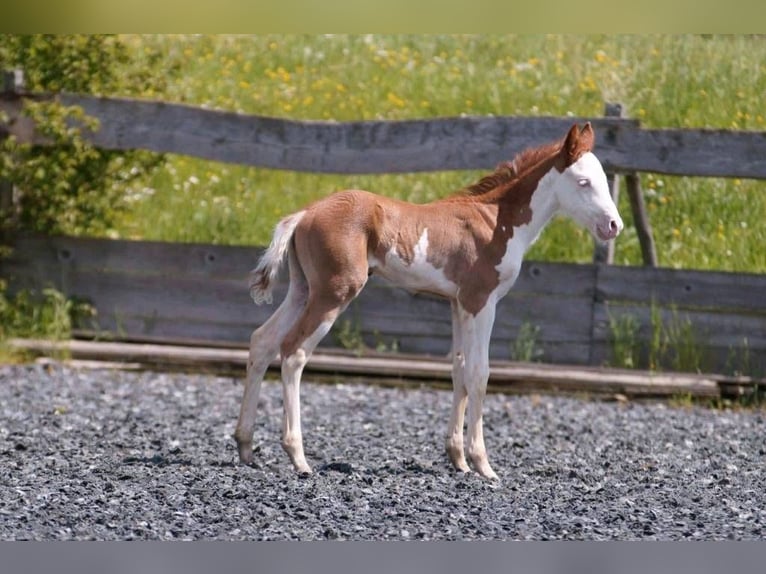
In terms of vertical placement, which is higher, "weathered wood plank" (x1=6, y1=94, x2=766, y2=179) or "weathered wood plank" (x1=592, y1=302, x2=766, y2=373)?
"weathered wood plank" (x1=6, y1=94, x2=766, y2=179)

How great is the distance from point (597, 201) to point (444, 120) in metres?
3.03

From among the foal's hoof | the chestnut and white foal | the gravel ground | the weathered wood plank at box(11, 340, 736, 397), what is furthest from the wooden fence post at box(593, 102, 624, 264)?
the foal's hoof

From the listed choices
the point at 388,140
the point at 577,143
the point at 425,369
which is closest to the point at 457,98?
the point at 388,140

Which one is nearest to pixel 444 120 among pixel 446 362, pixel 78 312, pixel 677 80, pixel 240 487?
pixel 446 362

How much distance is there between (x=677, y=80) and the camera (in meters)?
10.9

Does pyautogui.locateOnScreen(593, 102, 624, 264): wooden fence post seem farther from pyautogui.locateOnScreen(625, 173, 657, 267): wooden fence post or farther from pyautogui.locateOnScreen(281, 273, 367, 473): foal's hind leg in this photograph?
pyautogui.locateOnScreen(281, 273, 367, 473): foal's hind leg

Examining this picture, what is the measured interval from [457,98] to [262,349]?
5.78 m

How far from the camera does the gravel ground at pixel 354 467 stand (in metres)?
5.38

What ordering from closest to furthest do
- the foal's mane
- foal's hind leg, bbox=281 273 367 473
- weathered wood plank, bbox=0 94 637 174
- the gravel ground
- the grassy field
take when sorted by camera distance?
the gravel ground < foal's hind leg, bbox=281 273 367 473 < the foal's mane < weathered wood plank, bbox=0 94 637 174 < the grassy field

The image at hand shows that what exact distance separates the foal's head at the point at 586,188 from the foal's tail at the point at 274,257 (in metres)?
1.39

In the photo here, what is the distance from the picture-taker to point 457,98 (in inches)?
468

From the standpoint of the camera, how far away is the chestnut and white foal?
6402mm

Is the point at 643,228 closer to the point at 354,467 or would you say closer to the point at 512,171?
the point at 512,171

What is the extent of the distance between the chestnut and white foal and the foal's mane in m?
0.03
